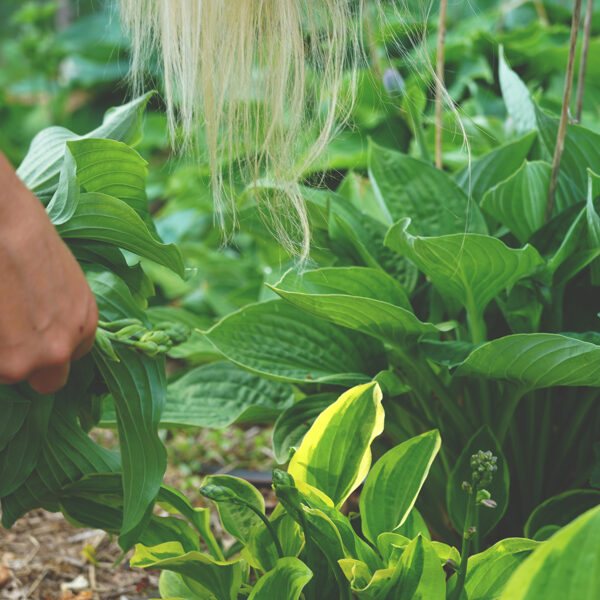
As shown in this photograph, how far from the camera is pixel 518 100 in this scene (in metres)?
1.49

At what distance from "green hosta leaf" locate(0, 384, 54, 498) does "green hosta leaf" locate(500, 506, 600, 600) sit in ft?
2.20

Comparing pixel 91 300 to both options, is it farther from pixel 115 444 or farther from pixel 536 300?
pixel 115 444

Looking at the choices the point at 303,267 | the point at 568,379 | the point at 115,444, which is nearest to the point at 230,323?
the point at 303,267

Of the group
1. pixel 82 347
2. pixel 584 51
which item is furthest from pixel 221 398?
pixel 584 51

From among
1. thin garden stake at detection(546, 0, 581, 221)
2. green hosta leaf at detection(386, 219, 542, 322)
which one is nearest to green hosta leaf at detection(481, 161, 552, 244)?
thin garden stake at detection(546, 0, 581, 221)

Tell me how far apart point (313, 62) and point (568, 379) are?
58 cm

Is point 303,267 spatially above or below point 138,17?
below

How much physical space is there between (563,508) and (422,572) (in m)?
0.41

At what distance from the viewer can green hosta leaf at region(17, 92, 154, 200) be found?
1096 millimetres

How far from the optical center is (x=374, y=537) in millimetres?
1030

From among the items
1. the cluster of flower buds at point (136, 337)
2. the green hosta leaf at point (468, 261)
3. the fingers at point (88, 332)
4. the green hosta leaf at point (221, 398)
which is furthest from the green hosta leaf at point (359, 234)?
the fingers at point (88, 332)

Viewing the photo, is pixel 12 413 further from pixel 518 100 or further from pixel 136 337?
pixel 518 100

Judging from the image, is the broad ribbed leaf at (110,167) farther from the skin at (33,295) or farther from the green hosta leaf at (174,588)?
the green hosta leaf at (174,588)

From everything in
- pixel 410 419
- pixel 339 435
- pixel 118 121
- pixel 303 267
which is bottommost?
pixel 410 419
